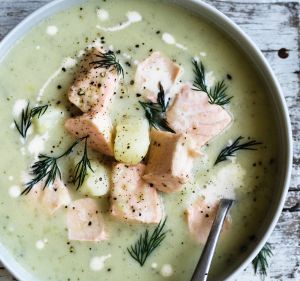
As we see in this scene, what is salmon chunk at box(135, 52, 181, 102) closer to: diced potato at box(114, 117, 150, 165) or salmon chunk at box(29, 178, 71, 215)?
diced potato at box(114, 117, 150, 165)

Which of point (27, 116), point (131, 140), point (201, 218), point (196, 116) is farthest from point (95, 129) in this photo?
point (201, 218)

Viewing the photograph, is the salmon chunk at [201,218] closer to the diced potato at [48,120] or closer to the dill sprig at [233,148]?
the dill sprig at [233,148]

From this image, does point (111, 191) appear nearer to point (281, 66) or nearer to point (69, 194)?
point (69, 194)

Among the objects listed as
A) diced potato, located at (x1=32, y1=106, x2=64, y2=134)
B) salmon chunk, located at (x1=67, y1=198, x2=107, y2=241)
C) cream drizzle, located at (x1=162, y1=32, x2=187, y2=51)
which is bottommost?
salmon chunk, located at (x1=67, y1=198, x2=107, y2=241)

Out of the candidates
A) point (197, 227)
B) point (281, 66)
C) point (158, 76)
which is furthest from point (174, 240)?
point (281, 66)

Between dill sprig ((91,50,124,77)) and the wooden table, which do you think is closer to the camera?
dill sprig ((91,50,124,77))

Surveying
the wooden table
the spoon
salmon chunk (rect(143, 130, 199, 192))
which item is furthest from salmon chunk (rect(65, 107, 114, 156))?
the wooden table
